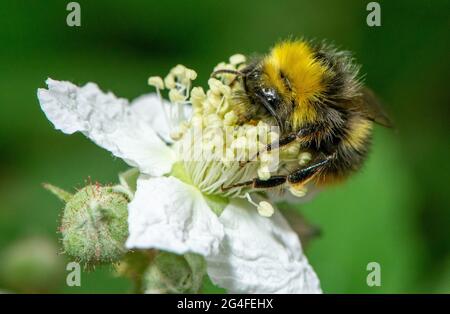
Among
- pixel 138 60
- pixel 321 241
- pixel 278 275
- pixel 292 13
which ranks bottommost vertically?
pixel 278 275

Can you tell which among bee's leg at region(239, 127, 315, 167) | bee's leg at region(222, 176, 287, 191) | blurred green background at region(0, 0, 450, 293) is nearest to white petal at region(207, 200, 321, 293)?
bee's leg at region(222, 176, 287, 191)

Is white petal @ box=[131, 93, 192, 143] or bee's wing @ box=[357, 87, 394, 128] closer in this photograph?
bee's wing @ box=[357, 87, 394, 128]

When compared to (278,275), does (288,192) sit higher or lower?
higher

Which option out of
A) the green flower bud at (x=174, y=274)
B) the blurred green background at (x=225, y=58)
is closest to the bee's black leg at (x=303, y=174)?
the green flower bud at (x=174, y=274)

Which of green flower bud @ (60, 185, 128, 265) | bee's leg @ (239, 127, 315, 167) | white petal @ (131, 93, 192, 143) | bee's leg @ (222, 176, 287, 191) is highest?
white petal @ (131, 93, 192, 143)

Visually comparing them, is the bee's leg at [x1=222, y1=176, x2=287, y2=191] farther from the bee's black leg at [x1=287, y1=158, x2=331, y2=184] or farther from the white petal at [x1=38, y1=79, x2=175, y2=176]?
the white petal at [x1=38, y1=79, x2=175, y2=176]

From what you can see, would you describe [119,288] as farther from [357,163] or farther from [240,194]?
[357,163]

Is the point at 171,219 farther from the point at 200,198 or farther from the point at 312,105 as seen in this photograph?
the point at 312,105

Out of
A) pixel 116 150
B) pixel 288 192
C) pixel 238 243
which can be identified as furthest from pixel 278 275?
pixel 116 150
